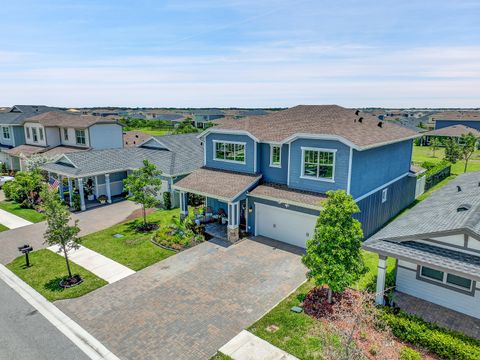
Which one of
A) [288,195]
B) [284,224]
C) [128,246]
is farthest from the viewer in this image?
[284,224]

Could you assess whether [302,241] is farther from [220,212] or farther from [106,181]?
[106,181]

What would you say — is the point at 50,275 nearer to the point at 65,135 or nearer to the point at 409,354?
the point at 409,354

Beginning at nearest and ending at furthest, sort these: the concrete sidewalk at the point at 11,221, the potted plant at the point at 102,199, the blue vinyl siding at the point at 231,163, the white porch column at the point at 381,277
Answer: the white porch column at the point at 381,277 < the blue vinyl siding at the point at 231,163 < the concrete sidewalk at the point at 11,221 < the potted plant at the point at 102,199

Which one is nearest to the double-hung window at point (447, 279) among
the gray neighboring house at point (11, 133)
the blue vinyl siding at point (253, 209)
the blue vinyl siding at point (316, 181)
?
the blue vinyl siding at point (316, 181)

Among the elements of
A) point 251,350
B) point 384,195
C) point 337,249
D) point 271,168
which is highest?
point 271,168

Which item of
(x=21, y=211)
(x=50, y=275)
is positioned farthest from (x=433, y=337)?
(x=21, y=211)

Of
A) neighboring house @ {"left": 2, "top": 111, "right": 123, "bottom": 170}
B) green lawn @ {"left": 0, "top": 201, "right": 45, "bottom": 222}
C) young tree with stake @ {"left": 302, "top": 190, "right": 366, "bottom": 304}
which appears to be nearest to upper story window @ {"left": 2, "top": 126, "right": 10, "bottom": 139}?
neighboring house @ {"left": 2, "top": 111, "right": 123, "bottom": 170}

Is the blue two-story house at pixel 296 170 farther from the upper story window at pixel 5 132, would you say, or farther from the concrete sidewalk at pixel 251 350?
the upper story window at pixel 5 132
